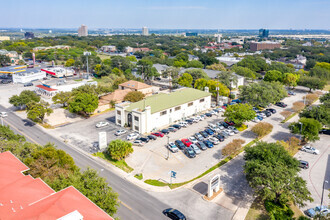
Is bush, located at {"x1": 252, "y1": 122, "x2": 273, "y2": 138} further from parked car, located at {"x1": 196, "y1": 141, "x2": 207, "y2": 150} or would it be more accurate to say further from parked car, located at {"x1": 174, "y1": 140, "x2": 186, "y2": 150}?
parked car, located at {"x1": 174, "y1": 140, "x2": 186, "y2": 150}

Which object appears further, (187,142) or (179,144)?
(187,142)

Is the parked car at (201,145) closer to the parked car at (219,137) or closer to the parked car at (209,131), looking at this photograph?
the parked car at (219,137)

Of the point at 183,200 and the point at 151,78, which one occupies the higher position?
the point at 151,78

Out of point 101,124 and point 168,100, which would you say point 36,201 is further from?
point 168,100

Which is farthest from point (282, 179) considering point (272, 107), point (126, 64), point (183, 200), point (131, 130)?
point (126, 64)

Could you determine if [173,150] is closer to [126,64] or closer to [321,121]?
[321,121]

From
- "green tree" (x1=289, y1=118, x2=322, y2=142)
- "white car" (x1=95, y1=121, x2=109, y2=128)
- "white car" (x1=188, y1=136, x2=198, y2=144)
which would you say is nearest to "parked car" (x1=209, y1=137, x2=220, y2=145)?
"white car" (x1=188, y1=136, x2=198, y2=144)

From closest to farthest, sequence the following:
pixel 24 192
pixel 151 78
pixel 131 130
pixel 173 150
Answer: pixel 24 192 → pixel 173 150 → pixel 131 130 → pixel 151 78

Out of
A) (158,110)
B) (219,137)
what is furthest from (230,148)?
(158,110)
